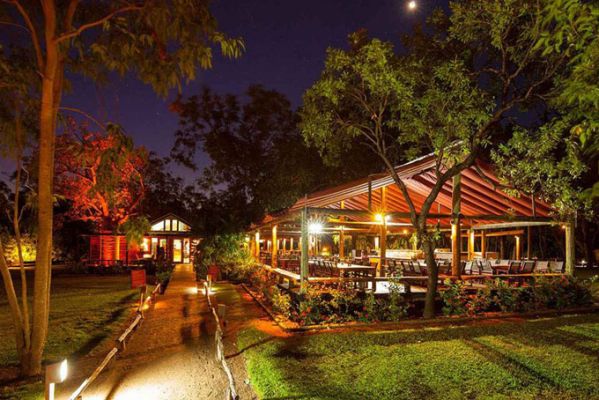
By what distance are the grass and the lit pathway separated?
866 mm

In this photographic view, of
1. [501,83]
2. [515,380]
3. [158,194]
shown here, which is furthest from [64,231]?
[515,380]

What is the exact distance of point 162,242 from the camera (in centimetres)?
3469

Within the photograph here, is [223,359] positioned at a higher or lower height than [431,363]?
higher

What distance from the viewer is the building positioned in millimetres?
31047

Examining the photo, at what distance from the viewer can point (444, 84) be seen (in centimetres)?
1077

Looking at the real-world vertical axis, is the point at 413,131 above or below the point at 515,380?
above

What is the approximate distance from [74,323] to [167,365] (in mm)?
5233

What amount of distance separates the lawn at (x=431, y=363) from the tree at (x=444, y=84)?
2510 millimetres

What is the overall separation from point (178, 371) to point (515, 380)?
15.7 feet

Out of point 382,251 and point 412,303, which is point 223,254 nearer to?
point 382,251

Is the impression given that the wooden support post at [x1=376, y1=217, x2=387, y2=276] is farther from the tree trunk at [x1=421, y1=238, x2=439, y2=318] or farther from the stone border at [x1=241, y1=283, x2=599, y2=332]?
the stone border at [x1=241, y1=283, x2=599, y2=332]

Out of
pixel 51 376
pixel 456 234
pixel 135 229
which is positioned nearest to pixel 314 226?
pixel 456 234

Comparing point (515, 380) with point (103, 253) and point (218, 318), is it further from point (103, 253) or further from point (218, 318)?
point (103, 253)

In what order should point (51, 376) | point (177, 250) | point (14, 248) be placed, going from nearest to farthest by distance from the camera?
point (51, 376) < point (14, 248) < point (177, 250)
